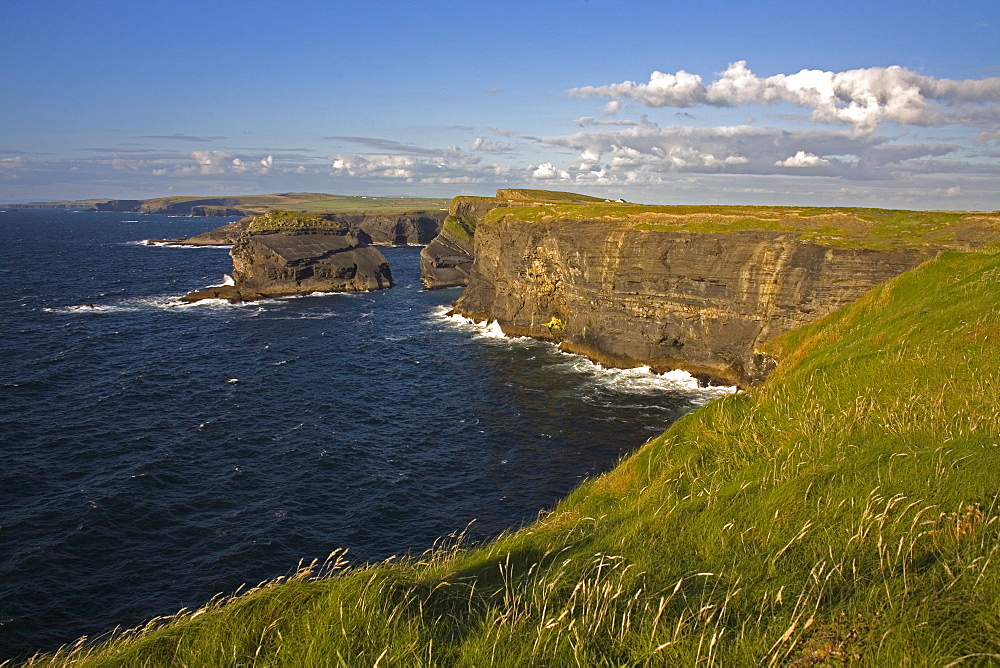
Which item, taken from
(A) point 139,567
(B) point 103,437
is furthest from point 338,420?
(A) point 139,567

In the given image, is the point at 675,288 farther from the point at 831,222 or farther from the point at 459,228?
the point at 459,228

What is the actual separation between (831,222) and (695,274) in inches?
499

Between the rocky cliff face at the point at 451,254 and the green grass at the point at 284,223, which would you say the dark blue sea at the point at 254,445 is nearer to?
the green grass at the point at 284,223

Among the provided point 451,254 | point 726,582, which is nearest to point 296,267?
point 451,254

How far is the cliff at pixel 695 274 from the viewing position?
1834 inches

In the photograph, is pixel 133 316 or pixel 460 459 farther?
pixel 133 316

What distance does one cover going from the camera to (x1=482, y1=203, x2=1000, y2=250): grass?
46.1 m

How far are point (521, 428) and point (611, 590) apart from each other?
35853mm

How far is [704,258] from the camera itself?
5322cm

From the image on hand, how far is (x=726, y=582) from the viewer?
6.93m

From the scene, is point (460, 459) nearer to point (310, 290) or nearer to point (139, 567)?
point (139, 567)

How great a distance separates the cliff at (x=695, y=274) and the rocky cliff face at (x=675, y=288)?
0.10 meters

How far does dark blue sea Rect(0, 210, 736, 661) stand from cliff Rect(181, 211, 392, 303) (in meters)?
22.3

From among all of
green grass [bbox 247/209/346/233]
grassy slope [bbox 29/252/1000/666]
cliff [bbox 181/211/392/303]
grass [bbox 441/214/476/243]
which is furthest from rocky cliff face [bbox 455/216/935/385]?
green grass [bbox 247/209/346/233]
